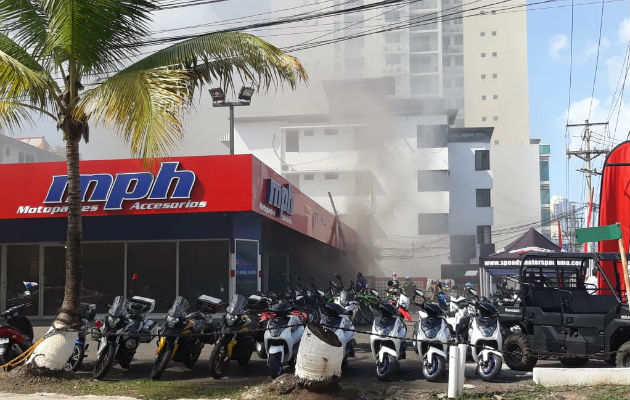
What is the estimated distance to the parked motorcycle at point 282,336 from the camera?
387 inches

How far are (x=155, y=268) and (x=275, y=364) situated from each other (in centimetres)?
1069

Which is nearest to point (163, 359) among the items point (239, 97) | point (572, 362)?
point (572, 362)

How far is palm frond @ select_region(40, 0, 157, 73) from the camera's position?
9.79m

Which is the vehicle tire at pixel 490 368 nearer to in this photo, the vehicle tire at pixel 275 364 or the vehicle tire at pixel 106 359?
the vehicle tire at pixel 275 364

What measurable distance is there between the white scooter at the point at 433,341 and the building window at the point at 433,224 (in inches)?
2073

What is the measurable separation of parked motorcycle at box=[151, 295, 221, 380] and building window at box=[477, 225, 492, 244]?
5755 cm

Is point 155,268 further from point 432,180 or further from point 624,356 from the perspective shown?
point 432,180

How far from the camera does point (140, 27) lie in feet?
35.7

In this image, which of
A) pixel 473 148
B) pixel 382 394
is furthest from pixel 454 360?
pixel 473 148

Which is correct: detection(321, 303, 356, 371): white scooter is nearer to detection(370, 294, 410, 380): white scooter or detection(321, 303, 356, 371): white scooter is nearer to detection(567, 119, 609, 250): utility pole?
detection(370, 294, 410, 380): white scooter

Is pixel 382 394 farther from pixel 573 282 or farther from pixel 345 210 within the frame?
pixel 345 210

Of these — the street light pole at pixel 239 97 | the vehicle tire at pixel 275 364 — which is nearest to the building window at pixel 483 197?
the street light pole at pixel 239 97

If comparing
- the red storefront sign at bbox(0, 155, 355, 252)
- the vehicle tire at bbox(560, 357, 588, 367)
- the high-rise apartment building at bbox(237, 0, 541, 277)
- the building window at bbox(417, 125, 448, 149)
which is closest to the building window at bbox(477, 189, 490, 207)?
the high-rise apartment building at bbox(237, 0, 541, 277)

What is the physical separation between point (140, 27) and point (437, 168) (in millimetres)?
54049
